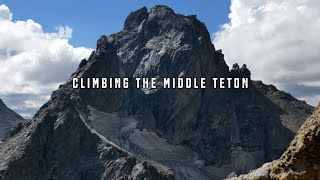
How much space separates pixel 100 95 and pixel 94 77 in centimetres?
620

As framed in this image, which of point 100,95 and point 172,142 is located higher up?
point 100,95

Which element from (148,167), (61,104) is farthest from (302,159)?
(61,104)

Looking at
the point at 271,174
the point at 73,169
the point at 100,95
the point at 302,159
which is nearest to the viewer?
the point at 302,159

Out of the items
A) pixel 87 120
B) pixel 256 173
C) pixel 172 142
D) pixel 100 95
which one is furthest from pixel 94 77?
pixel 256 173

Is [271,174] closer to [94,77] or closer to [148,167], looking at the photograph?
[148,167]

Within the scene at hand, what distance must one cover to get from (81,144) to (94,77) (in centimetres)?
3036

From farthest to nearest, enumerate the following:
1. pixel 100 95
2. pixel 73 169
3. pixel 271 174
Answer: pixel 100 95 < pixel 73 169 < pixel 271 174

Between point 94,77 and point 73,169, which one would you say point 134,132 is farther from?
point 73,169

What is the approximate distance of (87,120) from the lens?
174 m

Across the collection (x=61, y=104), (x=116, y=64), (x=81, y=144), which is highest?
(x=116, y=64)

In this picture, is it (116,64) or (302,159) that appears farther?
(116,64)

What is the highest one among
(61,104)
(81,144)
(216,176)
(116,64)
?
(116,64)

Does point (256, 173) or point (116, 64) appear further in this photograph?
point (116, 64)

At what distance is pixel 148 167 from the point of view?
144000mm
